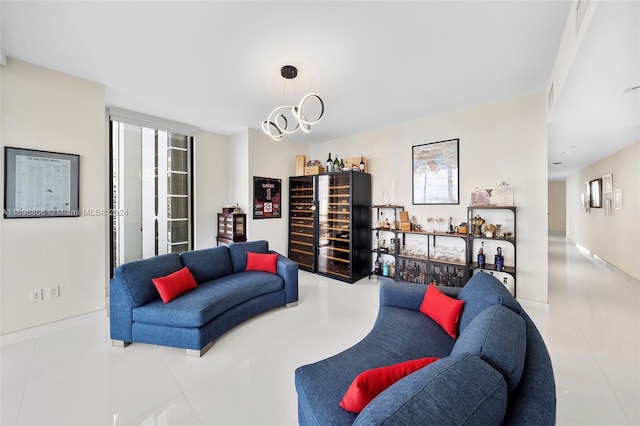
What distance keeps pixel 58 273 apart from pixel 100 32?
2490 mm

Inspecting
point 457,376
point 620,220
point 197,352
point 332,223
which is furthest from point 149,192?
point 620,220

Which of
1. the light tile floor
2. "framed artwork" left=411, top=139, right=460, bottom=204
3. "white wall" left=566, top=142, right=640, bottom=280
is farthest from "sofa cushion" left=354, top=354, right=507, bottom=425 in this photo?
"white wall" left=566, top=142, right=640, bottom=280

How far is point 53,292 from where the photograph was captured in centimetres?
277

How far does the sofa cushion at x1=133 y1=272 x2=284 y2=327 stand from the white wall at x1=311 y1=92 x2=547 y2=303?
281 cm

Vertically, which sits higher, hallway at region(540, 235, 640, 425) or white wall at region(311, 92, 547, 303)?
white wall at region(311, 92, 547, 303)

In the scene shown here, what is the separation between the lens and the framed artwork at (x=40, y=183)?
253 cm

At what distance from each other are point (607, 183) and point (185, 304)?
833 centimetres

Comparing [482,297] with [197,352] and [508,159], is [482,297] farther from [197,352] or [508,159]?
[508,159]

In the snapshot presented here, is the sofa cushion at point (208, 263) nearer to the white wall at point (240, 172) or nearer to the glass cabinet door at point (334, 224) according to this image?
the white wall at point (240, 172)

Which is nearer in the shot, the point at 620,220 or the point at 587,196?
the point at 620,220

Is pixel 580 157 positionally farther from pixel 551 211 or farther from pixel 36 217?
pixel 36 217

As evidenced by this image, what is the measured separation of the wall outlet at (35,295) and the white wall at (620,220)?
8642mm

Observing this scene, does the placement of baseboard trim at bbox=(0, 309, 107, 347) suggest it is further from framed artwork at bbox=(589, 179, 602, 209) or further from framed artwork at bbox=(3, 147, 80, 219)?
framed artwork at bbox=(589, 179, 602, 209)

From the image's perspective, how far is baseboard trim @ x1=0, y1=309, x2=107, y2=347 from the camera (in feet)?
8.22
